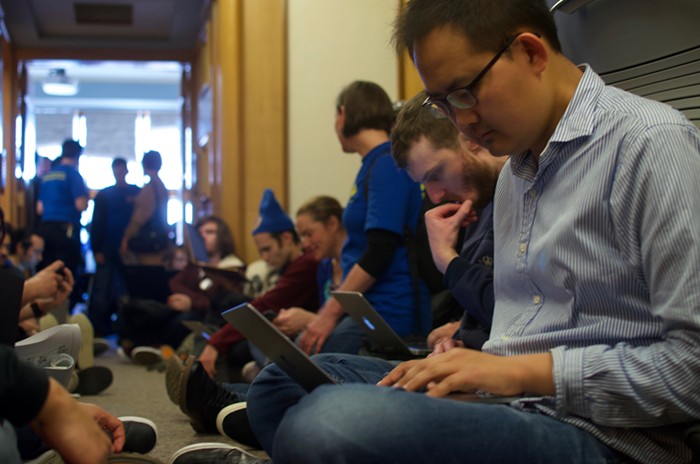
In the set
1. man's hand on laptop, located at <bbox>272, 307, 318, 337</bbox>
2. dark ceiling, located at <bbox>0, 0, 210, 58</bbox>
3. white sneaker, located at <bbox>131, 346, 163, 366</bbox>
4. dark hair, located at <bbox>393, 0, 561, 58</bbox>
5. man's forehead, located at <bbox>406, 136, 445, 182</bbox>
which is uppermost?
dark ceiling, located at <bbox>0, 0, 210, 58</bbox>

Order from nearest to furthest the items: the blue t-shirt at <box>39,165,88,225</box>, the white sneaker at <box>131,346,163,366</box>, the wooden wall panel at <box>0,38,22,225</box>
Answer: the white sneaker at <box>131,346,163,366</box> < the blue t-shirt at <box>39,165,88,225</box> < the wooden wall panel at <box>0,38,22,225</box>

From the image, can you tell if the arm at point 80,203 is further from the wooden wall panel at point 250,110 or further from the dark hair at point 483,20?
the dark hair at point 483,20

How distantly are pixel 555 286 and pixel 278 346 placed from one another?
0.38 m

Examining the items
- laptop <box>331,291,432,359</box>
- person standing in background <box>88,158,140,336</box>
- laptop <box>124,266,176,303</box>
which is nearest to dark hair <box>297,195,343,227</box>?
laptop <box>331,291,432,359</box>

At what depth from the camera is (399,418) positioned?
964 millimetres

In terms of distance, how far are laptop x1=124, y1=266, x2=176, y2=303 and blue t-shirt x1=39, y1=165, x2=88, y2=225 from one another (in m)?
1.59

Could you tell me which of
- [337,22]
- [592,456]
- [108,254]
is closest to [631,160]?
[592,456]

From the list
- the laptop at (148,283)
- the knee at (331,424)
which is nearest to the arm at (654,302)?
the knee at (331,424)

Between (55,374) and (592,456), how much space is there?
1022 mm

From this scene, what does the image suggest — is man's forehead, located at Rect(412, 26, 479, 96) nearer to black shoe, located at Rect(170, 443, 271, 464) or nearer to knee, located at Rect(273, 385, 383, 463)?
knee, located at Rect(273, 385, 383, 463)

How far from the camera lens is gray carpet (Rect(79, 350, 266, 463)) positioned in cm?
238

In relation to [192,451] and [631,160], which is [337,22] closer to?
[192,451]

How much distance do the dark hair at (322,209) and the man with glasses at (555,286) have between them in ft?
6.69

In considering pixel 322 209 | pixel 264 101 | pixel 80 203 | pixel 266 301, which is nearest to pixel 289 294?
pixel 266 301
